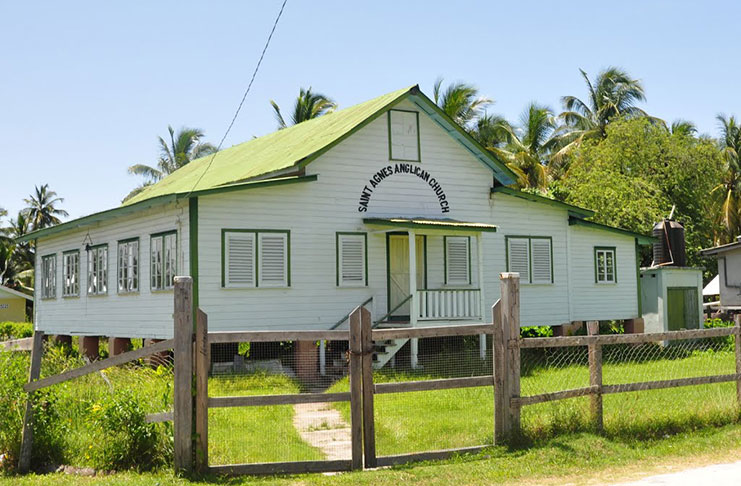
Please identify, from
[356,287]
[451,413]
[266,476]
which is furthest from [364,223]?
[266,476]

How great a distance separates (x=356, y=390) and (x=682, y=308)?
19758 millimetres

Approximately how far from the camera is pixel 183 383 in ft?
29.3

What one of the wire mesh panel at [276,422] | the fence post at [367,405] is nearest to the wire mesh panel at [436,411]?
the fence post at [367,405]

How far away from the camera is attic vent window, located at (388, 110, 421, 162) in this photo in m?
22.8

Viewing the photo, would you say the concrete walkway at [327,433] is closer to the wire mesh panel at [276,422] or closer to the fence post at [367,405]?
the wire mesh panel at [276,422]

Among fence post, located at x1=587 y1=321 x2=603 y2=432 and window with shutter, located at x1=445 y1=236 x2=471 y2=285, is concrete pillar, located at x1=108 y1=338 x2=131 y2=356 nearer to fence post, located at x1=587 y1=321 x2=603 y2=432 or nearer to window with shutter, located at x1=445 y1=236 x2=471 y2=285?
window with shutter, located at x1=445 y1=236 x2=471 y2=285

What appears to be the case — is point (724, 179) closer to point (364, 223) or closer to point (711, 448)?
point (364, 223)

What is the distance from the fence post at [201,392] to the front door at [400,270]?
13.3 m

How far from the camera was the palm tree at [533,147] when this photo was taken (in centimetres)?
4584

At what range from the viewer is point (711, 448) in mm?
10312

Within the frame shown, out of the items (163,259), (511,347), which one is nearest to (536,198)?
(163,259)

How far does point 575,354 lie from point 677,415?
9.13m

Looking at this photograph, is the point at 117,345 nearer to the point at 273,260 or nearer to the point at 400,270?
the point at 273,260

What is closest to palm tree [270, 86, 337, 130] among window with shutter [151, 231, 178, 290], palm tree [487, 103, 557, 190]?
palm tree [487, 103, 557, 190]
